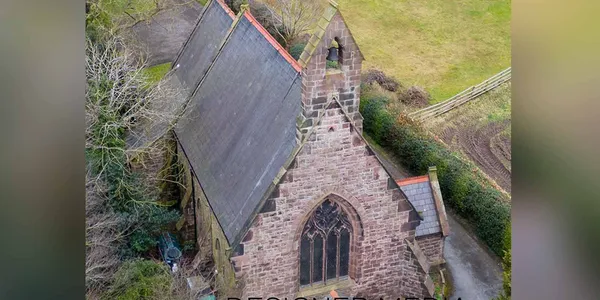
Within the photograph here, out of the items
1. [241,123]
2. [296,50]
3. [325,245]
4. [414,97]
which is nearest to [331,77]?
[325,245]

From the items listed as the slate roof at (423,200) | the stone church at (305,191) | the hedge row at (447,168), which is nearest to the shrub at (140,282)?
the stone church at (305,191)

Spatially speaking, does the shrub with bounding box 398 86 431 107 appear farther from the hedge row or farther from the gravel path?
the gravel path

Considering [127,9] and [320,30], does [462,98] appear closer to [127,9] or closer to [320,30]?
[127,9]
